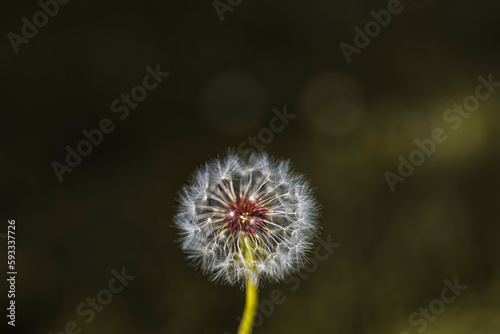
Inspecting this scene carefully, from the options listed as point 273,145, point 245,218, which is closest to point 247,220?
point 245,218

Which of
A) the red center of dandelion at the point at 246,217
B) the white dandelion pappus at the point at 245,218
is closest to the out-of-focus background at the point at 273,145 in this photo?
the white dandelion pappus at the point at 245,218

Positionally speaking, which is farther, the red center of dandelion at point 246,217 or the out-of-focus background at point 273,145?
the out-of-focus background at point 273,145

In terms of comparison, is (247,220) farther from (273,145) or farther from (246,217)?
(273,145)

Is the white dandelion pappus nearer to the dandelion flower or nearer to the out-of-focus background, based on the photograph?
the dandelion flower

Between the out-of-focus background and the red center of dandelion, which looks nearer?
the red center of dandelion

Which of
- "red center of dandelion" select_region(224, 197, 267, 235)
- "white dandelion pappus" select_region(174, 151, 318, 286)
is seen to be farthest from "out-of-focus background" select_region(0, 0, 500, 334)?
"red center of dandelion" select_region(224, 197, 267, 235)

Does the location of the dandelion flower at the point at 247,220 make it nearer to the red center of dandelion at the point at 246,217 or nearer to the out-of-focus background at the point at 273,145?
the red center of dandelion at the point at 246,217

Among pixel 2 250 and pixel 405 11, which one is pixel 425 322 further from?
pixel 2 250
